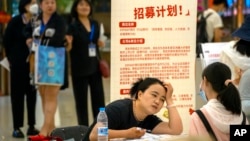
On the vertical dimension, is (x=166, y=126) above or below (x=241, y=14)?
below

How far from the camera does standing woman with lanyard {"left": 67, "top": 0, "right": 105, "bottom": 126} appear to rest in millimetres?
7930

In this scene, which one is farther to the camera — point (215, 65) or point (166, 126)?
point (166, 126)

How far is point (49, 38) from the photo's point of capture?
307 inches

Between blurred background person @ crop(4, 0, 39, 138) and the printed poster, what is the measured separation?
271cm

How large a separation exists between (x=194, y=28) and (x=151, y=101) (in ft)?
4.63

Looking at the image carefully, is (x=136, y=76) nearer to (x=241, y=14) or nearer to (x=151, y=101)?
(x=151, y=101)

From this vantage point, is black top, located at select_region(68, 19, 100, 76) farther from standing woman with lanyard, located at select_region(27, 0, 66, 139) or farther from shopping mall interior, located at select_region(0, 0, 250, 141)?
shopping mall interior, located at select_region(0, 0, 250, 141)

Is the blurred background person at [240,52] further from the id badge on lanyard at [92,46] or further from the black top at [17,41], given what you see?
the black top at [17,41]

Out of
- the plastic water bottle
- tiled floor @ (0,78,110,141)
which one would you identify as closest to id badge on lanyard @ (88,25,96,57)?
tiled floor @ (0,78,110,141)

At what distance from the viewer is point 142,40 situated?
5641 millimetres

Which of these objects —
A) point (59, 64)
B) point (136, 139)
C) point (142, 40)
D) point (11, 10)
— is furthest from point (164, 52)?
point (11, 10)

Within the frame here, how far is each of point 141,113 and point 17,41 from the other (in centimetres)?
388

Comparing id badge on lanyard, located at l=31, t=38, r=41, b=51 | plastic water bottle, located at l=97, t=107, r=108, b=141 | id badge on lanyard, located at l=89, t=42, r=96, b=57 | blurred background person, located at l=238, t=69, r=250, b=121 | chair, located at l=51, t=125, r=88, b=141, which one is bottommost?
chair, located at l=51, t=125, r=88, b=141

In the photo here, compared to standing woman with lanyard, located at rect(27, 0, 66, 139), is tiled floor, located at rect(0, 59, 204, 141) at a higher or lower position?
lower
